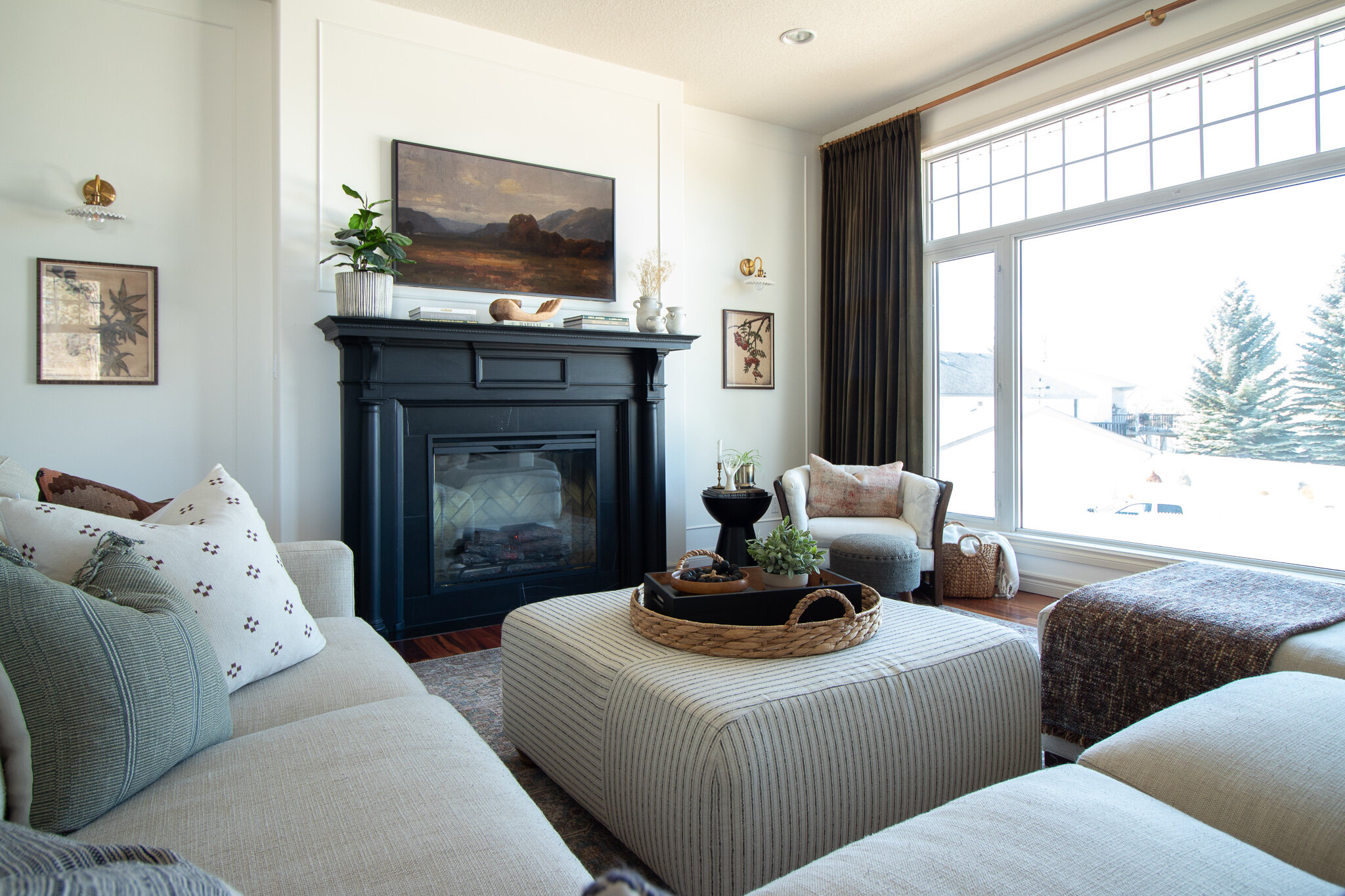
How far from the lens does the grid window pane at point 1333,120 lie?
312 centimetres

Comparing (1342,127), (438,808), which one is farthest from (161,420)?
(1342,127)

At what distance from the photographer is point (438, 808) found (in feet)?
3.23

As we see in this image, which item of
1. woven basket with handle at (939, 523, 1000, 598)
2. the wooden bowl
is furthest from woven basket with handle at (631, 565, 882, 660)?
woven basket with handle at (939, 523, 1000, 598)

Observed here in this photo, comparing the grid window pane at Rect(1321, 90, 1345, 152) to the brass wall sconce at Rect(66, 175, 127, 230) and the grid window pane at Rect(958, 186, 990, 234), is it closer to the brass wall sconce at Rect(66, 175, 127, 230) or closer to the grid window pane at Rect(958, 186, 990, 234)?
the grid window pane at Rect(958, 186, 990, 234)

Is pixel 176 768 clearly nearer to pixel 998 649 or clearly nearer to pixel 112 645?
pixel 112 645

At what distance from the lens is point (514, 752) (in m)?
2.11

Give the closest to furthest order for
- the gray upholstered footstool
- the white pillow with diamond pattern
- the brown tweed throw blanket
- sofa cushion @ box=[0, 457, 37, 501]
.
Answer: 1. the white pillow with diamond pattern
2. sofa cushion @ box=[0, 457, 37, 501]
3. the brown tweed throw blanket
4. the gray upholstered footstool

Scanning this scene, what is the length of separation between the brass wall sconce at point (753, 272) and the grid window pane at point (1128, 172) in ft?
6.48

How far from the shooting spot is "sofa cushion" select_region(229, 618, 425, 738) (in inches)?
53.7

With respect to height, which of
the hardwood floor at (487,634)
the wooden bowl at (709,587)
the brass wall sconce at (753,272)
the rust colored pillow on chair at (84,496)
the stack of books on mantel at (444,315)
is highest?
the brass wall sconce at (753,272)

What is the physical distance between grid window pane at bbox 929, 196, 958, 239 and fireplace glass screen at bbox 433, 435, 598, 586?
2.60 metres

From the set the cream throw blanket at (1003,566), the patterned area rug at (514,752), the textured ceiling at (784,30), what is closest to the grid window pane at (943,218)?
the textured ceiling at (784,30)

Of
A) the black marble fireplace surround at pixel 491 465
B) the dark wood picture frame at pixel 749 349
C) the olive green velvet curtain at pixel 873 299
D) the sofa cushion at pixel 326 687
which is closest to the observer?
the sofa cushion at pixel 326 687

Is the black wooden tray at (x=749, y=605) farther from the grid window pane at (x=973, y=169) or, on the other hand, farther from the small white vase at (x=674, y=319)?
the grid window pane at (x=973, y=169)
